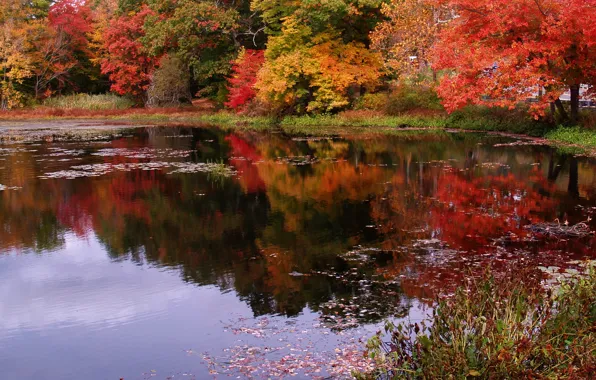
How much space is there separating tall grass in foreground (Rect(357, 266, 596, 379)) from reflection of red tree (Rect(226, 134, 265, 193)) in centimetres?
1141

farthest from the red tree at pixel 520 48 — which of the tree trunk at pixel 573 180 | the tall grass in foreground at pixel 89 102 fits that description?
the tall grass in foreground at pixel 89 102

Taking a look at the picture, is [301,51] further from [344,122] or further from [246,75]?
[246,75]

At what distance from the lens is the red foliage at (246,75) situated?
42.5 m

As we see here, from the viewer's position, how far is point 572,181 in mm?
16469

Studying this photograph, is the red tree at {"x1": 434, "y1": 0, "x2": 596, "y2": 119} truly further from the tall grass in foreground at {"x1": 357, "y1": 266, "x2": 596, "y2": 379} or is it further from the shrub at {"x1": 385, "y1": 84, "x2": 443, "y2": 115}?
the tall grass in foreground at {"x1": 357, "y1": 266, "x2": 596, "y2": 379}

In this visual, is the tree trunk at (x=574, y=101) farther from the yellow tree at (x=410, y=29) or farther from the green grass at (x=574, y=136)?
the yellow tree at (x=410, y=29)

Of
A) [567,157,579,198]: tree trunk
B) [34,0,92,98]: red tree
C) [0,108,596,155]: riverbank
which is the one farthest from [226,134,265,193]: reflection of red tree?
[34,0,92,98]: red tree

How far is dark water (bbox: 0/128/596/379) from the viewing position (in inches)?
283

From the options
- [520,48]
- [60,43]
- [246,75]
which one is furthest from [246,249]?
[60,43]

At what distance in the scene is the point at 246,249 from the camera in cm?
1102

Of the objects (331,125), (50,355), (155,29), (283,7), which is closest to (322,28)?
(283,7)

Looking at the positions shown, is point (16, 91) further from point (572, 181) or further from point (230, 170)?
point (572, 181)

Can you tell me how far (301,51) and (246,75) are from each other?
6.76 m

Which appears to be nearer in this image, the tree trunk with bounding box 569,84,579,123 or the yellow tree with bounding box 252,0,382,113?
the tree trunk with bounding box 569,84,579,123
